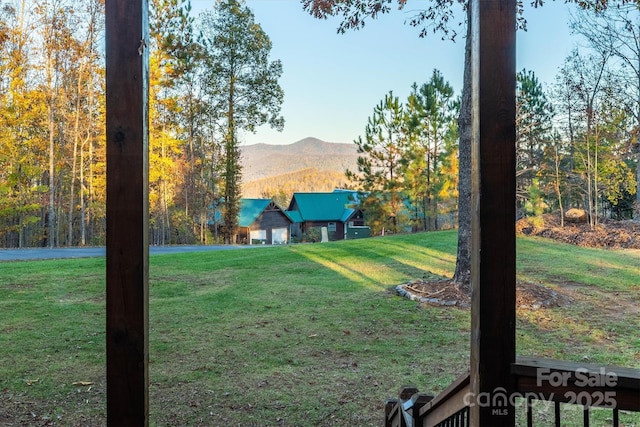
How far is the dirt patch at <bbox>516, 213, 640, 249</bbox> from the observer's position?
401 inches

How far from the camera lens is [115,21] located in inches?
42.9

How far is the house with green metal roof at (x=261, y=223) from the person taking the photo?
2531 cm

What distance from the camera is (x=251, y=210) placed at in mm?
25562

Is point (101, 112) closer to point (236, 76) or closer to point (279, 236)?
point (236, 76)

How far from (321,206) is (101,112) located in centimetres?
1637

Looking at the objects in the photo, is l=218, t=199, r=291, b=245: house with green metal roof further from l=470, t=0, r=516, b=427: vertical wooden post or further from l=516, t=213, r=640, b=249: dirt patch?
l=470, t=0, r=516, b=427: vertical wooden post

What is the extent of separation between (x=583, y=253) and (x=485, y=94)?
31.5ft

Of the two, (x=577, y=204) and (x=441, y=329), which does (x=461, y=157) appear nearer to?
(x=441, y=329)

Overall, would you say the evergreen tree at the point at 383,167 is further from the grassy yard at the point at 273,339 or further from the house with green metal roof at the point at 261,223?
the house with green metal roof at the point at 261,223

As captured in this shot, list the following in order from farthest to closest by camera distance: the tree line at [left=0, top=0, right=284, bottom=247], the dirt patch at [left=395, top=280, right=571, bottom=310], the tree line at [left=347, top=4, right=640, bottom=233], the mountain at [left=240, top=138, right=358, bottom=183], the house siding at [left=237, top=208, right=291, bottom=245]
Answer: the house siding at [left=237, top=208, right=291, bottom=245] → the mountain at [left=240, top=138, right=358, bottom=183] → the tree line at [left=0, top=0, right=284, bottom=247] → the tree line at [left=347, top=4, right=640, bottom=233] → the dirt patch at [left=395, top=280, right=571, bottom=310]

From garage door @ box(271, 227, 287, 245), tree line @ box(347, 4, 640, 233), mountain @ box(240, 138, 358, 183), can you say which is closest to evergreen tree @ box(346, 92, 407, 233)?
tree line @ box(347, 4, 640, 233)

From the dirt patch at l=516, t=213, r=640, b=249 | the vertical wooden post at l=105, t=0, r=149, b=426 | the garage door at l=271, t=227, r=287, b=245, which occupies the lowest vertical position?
the garage door at l=271, t=227, r=287, b=245

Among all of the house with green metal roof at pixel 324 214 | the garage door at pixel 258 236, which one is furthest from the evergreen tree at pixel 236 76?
the house with green metal roof at pixel 324 214

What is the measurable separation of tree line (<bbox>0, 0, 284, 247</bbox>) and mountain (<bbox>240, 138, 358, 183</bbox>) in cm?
126
